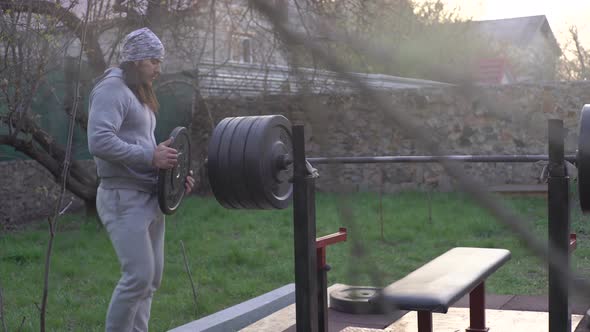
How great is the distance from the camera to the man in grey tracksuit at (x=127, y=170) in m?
2.58

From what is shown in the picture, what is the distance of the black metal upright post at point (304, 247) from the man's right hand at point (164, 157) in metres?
0.49

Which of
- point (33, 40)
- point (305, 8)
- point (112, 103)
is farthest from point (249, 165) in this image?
point (33, 40)

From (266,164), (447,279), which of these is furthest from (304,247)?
(447,279)

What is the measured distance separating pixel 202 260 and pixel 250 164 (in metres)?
3.37

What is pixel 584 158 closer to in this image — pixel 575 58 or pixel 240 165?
pixel 575 58

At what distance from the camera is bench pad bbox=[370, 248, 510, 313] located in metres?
2.29

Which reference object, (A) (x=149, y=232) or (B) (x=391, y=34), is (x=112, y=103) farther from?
(B) (x=391, y=34)

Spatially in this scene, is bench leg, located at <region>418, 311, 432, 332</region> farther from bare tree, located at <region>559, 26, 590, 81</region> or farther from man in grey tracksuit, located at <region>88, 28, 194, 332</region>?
bare tree, located at <region>559, 26, 590, 81</region>

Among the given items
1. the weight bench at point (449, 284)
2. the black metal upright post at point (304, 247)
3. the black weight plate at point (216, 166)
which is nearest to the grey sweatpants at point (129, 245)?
the black weight plate at point (216, 166)

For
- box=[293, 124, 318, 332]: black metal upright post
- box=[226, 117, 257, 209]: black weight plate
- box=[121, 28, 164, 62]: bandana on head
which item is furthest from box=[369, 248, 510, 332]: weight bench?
box=[121, 28, 164, 62]: bandana on head

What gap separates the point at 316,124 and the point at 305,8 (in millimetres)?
86

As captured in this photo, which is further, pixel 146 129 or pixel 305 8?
pixel 146 129

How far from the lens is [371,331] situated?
313 centimetres

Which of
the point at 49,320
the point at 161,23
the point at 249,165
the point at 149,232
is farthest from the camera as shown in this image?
the point at 49,320
